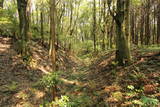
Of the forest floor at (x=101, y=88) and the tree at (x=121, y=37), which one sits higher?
the tree at (x=121, y=37)

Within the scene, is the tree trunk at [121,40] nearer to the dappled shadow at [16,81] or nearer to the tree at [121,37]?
the tree at [121,37]

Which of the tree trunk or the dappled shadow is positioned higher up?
the tree trunk

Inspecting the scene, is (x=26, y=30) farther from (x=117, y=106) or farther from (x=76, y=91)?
(x=117, y=106)

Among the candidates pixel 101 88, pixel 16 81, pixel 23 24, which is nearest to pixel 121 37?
pixel 101 88

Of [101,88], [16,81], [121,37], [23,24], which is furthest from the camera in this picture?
[23,24]

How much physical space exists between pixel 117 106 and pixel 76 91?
8.55ft

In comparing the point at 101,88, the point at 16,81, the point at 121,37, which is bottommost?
the point at 101,88

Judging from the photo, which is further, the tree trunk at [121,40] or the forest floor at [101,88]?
the tree trunk at [121,40]

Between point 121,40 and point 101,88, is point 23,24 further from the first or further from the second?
point 101,88

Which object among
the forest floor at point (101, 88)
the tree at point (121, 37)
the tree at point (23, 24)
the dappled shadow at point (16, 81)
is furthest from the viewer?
the tree at point (23, 24)

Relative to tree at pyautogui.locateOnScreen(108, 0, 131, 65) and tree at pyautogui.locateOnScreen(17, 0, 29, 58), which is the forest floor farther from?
tree at pyautogui.locateOnScreen(17, 0, 29, 58)

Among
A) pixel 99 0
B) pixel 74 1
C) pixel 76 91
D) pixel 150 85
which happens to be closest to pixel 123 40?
pixel 150 85

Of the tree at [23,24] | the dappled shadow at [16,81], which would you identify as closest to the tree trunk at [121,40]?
the dappled shadow at [16,81]

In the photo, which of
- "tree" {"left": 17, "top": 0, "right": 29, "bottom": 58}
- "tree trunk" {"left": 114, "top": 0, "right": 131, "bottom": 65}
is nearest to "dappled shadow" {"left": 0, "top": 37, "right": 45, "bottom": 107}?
"tree" {"left": 17, "top": 0, "right": 29, "bottom": 58}
